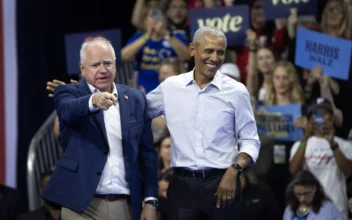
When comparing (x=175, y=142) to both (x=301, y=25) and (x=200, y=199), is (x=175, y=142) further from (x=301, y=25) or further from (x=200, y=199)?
(x=301, y=25)

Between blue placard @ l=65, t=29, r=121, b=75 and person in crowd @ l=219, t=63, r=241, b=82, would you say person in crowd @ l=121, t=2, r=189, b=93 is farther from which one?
person in crowd @ l=219, t=63, r=241, b=82

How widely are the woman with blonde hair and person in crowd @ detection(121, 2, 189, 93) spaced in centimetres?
86

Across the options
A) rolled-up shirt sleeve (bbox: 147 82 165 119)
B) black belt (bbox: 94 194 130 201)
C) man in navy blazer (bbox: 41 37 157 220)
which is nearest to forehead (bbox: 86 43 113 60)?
man in navy blazer (bbox: 41 37 157 220)

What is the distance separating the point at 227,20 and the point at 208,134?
3063mm

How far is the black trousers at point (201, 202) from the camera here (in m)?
4.27

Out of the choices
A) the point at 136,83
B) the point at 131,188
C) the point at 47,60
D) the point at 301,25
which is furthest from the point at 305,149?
the point at 47,60

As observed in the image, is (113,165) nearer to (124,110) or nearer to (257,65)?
(124,110)

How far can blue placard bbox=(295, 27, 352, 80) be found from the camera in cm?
668

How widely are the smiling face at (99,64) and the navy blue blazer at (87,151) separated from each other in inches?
4.3

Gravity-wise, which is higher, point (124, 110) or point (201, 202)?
point (124, 110)

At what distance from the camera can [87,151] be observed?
14.0 feet

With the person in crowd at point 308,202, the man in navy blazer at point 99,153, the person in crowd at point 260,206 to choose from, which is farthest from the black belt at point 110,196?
the person in crowd at point 260,206

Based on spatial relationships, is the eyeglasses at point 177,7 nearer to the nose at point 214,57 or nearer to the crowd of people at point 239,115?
the crowd of people at point 239,115

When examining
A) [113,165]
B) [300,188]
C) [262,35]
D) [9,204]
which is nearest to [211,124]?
[113,165]
